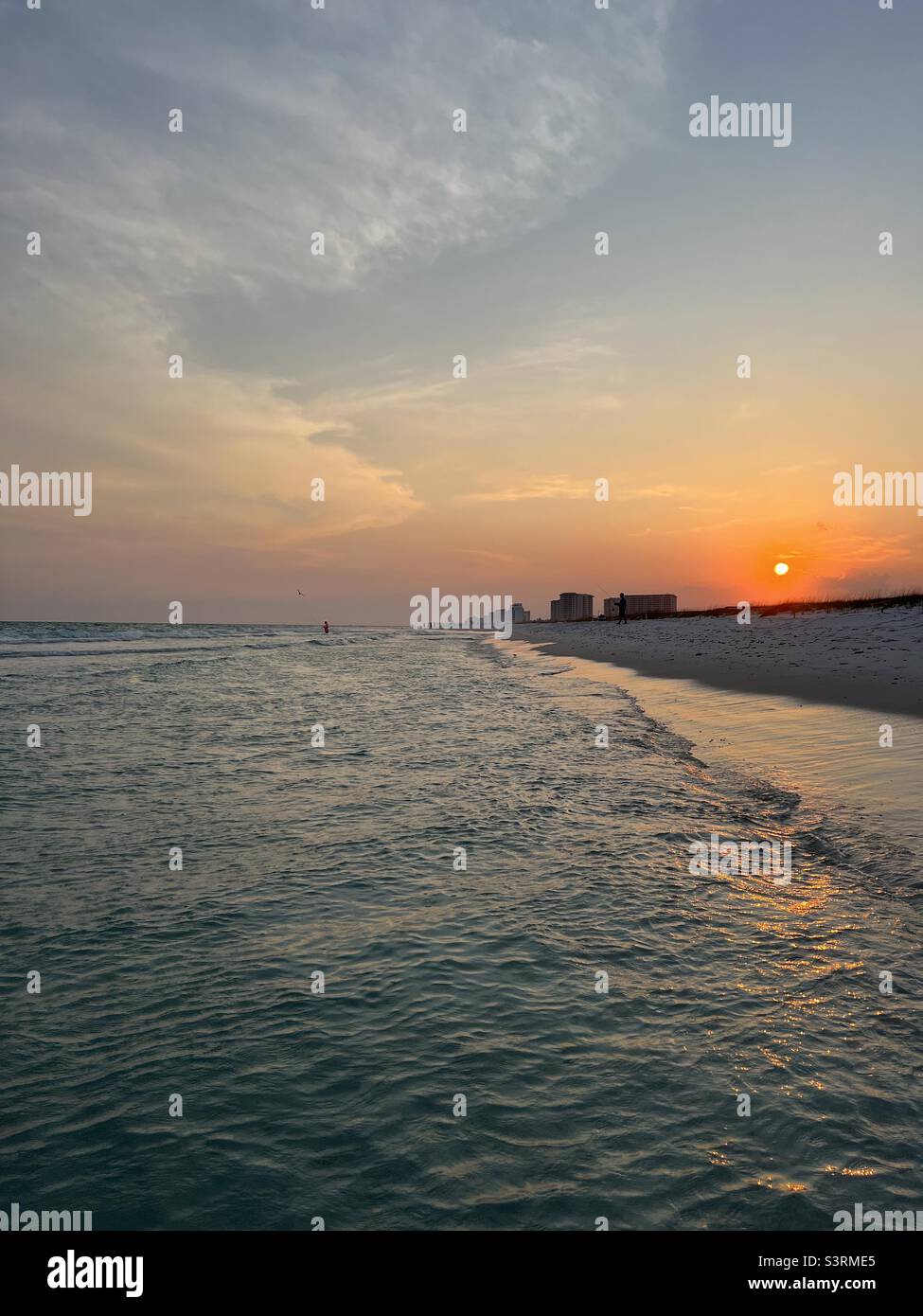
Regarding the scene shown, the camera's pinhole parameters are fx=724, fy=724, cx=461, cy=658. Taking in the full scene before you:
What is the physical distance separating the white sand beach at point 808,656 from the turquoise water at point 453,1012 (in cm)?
1334

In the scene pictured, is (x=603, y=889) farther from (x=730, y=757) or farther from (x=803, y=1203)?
(x=730, y=757)

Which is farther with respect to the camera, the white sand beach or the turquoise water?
the white sand beach

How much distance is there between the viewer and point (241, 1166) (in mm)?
3918

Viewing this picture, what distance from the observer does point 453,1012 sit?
5449mm

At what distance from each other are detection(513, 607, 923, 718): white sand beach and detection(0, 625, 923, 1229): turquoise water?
13.3 m

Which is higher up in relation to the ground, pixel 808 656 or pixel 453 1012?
pixel 808 656

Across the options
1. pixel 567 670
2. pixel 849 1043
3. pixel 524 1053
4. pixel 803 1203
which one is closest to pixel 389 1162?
pixel 524 1053

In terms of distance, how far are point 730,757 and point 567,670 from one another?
27.0 meters

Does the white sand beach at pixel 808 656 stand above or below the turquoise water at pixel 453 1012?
above

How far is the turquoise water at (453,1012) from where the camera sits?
3.76 metres

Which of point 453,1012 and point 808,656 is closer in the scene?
point 453,1012

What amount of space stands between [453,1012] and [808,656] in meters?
32.3

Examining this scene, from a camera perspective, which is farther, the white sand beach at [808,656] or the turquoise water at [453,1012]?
the white sand beach at [808,656]

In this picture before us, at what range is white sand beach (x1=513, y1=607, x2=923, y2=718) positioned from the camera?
23047 millimetres
